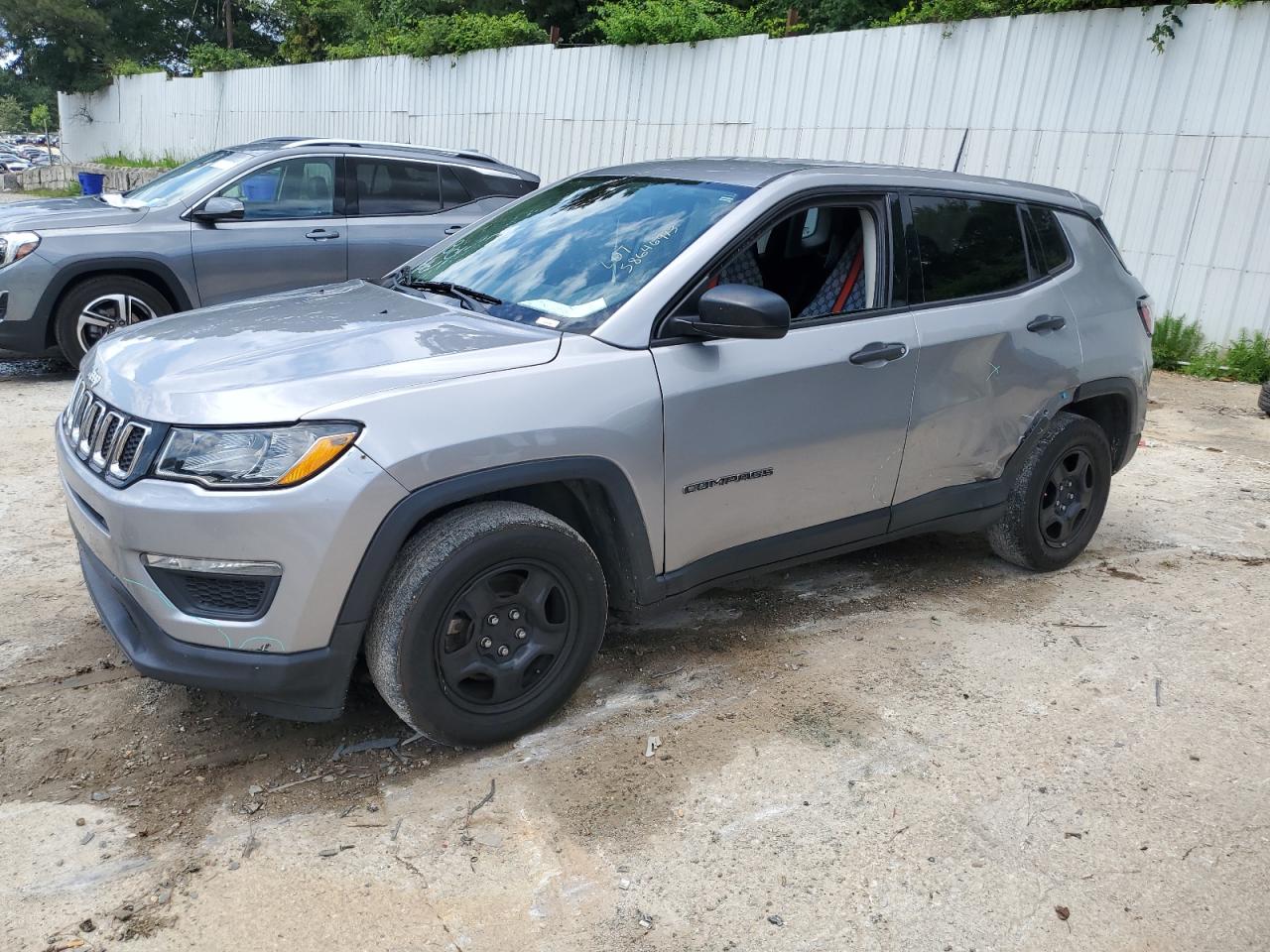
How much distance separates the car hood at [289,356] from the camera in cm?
286

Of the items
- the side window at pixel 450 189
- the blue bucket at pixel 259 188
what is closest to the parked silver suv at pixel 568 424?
the blue bucket at pixel 259 188

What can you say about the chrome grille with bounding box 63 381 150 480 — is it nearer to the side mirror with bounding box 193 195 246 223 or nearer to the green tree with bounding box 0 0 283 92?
the side mirror with bounding box 193 195 246 223

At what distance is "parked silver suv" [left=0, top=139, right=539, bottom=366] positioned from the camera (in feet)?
24.0

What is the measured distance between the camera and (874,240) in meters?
4.06

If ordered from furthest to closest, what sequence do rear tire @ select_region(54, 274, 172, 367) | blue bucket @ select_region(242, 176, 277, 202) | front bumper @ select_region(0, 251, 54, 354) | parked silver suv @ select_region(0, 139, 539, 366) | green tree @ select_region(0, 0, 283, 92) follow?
green tree @ select_region(0, 0, 283, 92)
blue bucket @ select_region(242, 176, 277, 202)
rear tire @ select_region(54, 274, 172, 367)
parked silver suv @ select_region(0, 139, 539, 366)
front bumper @ select_region(0, 251, 54, 354)

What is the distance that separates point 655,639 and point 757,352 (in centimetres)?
119

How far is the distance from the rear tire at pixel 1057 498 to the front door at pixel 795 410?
879mm

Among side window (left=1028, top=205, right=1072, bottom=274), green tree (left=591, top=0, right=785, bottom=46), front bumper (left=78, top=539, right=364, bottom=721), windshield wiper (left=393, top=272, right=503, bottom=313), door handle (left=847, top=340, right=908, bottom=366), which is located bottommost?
front bumper (left=78, top=539, right=364, bottom=721)

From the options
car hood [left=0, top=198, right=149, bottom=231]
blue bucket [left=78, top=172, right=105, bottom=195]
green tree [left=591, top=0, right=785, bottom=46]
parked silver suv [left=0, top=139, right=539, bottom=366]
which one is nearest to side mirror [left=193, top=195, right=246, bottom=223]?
parked silver suv [left=0, top=139, right=539, bottom=366]

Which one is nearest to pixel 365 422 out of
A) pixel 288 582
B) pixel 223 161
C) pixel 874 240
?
pixel 288 582

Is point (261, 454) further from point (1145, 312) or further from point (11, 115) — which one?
point (11, 115)

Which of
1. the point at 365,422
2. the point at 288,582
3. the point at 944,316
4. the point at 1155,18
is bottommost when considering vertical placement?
the point at 288,582

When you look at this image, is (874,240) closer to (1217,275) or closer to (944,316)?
(944,316)

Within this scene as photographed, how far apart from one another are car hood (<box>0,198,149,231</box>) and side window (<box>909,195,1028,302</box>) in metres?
5.85
